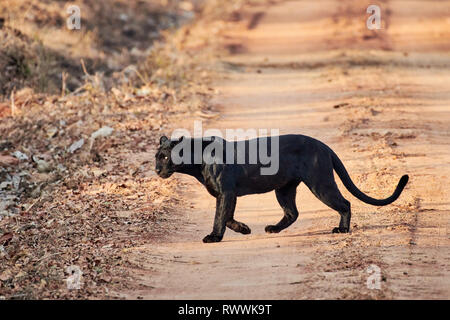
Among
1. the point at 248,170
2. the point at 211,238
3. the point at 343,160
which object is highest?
the point at 343,160

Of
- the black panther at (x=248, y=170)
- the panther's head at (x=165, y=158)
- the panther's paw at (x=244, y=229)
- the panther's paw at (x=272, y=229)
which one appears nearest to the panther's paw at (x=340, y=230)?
the black panther at (x=248, y=170)

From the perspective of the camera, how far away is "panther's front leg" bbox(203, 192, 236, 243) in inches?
284

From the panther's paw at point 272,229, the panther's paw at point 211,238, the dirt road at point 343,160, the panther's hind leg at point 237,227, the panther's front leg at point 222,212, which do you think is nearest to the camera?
the dirt road at point 343,160

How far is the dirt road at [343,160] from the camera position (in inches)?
257

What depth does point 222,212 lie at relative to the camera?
23.8ft

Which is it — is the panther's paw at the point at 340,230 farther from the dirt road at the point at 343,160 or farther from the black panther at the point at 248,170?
the black panther at the point at 248,170

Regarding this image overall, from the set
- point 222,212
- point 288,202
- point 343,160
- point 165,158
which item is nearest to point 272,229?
point 288,202

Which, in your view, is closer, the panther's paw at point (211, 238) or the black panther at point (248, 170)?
the black panther at point (248, 170)

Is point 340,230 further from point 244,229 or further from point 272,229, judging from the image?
point 244,229

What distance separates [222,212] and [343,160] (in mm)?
3335

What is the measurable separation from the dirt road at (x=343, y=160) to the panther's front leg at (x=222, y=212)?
108mm

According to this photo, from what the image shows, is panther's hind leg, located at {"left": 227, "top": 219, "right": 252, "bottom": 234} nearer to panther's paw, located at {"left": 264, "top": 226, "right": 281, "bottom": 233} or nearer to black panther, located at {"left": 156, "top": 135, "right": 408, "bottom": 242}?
black panther, located at {"left": 156, "top": 135, "right": 408, "bottom": 242}

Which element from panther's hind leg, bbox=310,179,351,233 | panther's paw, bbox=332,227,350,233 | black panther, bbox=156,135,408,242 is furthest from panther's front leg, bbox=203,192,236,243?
panther's paw, bbox=332,227,350,233
